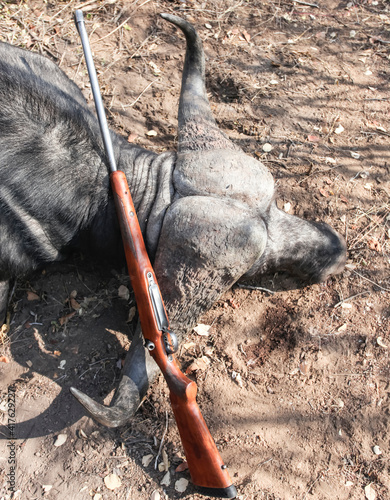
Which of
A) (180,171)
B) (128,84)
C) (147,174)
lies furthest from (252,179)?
(128,84)

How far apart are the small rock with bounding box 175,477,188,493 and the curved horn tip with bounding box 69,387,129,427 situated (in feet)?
2.48

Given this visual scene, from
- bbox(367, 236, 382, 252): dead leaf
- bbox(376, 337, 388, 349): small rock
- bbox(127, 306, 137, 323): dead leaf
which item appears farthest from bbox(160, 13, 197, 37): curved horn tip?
bbox(376, 337, 388, 349): small rock

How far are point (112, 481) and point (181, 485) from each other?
0.49 meters

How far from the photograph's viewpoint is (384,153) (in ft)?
15.2

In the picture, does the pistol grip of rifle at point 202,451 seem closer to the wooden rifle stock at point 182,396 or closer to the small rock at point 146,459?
the wooden rifle stock at point 182,396

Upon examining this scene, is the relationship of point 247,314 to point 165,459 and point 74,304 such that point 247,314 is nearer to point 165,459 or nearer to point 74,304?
point 165,459

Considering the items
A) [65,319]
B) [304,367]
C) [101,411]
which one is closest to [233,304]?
[304,367]

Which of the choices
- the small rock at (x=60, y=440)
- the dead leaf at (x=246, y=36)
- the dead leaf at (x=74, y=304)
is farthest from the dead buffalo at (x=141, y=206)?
the dead leaf at (x=246, y=36)

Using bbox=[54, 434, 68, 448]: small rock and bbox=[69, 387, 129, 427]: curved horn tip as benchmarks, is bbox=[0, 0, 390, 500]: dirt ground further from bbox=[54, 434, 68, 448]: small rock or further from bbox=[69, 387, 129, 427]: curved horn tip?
bbox=[69, 387, 129, 427]: curved horn tip

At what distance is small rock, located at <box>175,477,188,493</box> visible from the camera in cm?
290

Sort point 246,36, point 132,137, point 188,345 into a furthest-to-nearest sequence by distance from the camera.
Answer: point 246,36 → point 132,137 → point 188,345

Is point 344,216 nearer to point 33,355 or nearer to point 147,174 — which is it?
point 147,174

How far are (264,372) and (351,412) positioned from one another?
732 mm

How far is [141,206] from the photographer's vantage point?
10.6 feet
